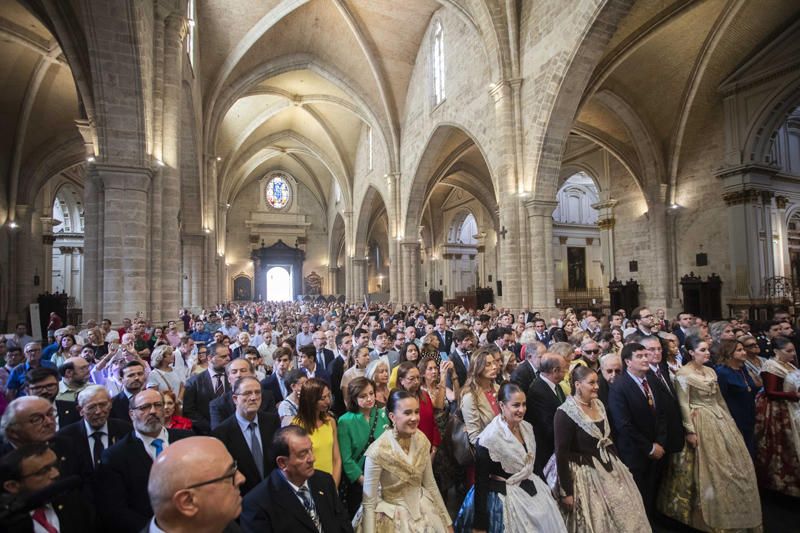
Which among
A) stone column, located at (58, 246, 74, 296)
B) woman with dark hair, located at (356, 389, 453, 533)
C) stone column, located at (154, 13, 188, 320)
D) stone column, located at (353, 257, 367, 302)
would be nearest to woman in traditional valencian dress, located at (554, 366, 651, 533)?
woman with dark hair, located at (356, 389, 453, 533)

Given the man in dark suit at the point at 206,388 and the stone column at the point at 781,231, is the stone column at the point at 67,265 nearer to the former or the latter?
the man in dark suit at the point at 206,388

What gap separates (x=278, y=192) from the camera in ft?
133

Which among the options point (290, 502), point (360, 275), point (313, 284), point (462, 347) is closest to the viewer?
point (290, 502)

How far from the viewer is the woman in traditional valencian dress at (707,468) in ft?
11.6

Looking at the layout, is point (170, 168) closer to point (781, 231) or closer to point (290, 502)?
point (290, 502)

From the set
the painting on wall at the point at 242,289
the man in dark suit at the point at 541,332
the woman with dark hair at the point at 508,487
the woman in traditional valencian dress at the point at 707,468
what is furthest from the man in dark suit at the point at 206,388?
the painting on wall at the point at 242,289

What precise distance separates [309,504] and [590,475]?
184cm

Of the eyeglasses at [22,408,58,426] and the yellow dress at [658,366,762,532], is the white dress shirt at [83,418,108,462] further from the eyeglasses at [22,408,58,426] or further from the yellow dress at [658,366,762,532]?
the yellow dress at [658,366,762,532]

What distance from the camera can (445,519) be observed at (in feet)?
8.80

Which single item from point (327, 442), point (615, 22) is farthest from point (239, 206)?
point (327, 442)

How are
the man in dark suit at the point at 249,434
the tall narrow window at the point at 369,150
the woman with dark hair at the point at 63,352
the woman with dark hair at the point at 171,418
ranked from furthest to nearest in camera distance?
1. the tall narrow window at the point at 369,150
2. the woman with dark hair at the point at 63,352
3. the woman with dark hair at the point at 171,418
4. the man in dark suit at the point at 249,434

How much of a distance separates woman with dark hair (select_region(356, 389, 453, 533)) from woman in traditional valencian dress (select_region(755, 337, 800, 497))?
3.54 metres

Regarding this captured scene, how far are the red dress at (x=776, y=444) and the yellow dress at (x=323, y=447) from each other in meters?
4.03

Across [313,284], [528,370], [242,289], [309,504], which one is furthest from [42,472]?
[313,284]
